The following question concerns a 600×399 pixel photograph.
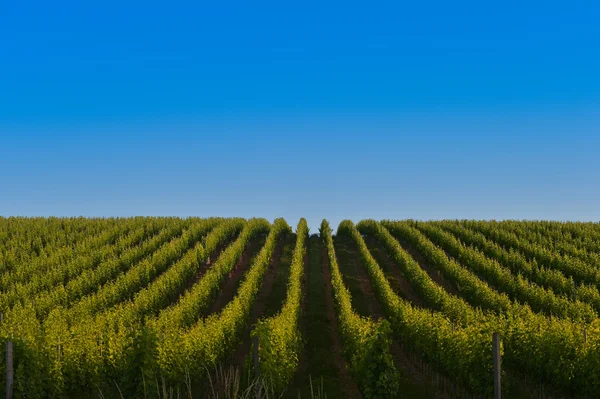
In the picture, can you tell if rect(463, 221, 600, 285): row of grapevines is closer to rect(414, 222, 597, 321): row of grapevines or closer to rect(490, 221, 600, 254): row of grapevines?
rect(490, 221, 600, 254): row of grapevines

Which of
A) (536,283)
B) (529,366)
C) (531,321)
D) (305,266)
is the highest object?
(305,266)

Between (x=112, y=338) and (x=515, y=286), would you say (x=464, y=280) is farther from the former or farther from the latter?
(x=112, y=338)

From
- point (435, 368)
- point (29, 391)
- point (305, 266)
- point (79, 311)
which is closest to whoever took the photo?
point (29, 391)

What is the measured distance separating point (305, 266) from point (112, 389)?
33.1 metres

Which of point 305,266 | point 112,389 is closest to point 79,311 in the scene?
point 112,389

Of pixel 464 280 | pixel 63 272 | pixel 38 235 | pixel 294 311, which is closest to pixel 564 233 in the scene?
pixel 464 280

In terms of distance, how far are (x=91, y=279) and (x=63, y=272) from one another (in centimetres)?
452

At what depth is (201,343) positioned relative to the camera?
23375 millimetres

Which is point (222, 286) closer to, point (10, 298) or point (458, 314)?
point (10, 298)

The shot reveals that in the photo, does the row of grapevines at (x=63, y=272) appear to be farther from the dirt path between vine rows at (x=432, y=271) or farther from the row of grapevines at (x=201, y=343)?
the dirt path between vine rows at (x=432, y=271)

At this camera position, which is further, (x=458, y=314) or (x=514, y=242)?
(x=514, y=242)

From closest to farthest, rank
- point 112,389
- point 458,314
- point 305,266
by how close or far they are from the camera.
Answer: point 112,389 → point 458,314 → point 305,266

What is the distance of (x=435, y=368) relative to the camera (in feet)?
75.9

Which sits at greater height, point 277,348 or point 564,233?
point 564,233
